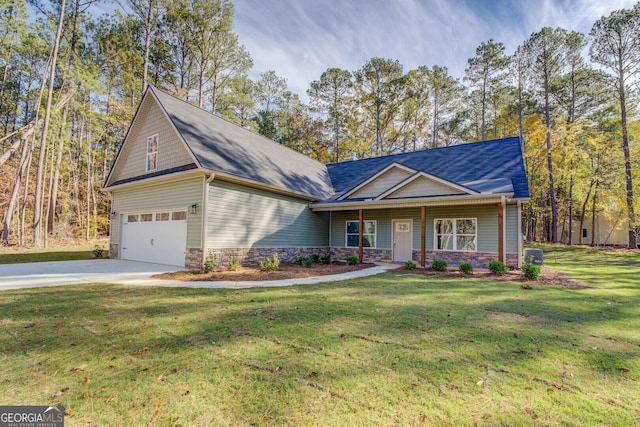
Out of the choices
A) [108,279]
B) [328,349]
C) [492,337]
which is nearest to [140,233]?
[108,279]

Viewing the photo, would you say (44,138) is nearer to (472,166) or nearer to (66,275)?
(66,275)

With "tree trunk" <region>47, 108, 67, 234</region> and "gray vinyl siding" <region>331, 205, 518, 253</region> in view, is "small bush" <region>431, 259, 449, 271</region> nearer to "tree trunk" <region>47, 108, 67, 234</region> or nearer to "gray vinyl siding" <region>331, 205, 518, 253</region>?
"gray vinyl siding" <region>331, 205, 518, 253</region>

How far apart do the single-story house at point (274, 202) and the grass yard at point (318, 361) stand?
4.96m

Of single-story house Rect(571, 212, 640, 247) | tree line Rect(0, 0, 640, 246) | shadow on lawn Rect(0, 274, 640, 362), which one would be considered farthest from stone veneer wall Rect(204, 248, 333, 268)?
single-story house Rect(571, 212, 640, 247)

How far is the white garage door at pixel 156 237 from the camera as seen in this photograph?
34.7ft

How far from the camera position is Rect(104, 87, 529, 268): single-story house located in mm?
10289

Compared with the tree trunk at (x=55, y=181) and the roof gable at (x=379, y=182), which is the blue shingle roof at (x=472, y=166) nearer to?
the roof gable at (x=379, y=182)

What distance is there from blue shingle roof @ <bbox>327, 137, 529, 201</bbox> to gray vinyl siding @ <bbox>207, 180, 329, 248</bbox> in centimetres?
201

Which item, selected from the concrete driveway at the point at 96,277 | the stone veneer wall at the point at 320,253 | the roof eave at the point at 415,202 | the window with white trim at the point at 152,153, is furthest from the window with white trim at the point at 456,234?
the window with white trim at the point at 152,153

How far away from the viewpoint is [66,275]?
816 cm

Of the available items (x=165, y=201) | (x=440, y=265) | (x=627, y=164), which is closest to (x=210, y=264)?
(x=165, y=201)

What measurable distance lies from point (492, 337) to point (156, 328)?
4366mm

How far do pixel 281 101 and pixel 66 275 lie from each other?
25852 mm

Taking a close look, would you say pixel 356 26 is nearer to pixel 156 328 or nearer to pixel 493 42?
pixel 156 328
